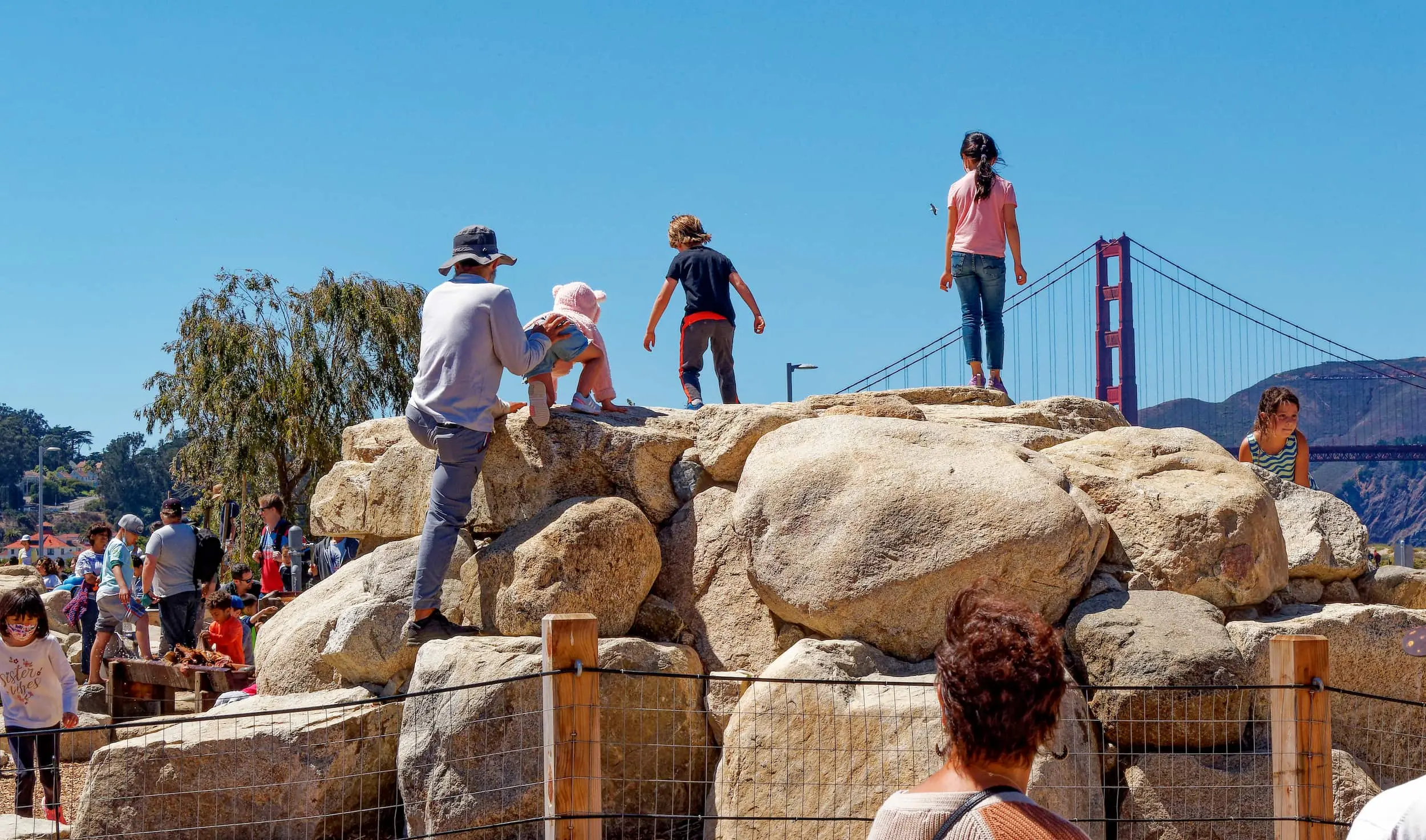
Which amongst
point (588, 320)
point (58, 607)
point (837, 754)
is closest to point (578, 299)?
point (588, 320)

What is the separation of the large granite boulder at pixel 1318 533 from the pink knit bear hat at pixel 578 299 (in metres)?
2.94

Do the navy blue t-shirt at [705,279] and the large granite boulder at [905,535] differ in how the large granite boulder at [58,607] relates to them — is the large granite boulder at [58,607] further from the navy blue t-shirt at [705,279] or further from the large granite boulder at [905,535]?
the large granite boulder at [905,535]

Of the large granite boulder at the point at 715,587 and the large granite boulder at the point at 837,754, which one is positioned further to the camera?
the large granite boulder at the point at 715,587

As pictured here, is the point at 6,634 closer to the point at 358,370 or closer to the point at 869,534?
the point at 869,534

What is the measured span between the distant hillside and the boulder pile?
121ft

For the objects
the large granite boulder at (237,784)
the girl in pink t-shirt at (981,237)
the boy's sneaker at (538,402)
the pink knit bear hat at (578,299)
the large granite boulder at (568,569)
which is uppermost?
the girl in pink t-shirt at (981,237)

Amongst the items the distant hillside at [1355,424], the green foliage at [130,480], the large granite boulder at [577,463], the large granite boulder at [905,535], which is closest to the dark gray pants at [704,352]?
the large granite boulder at [577,463]

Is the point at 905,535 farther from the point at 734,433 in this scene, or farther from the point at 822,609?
the point at 734,433

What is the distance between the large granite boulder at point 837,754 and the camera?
4375 millimetres

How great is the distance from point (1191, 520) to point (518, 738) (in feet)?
8.72

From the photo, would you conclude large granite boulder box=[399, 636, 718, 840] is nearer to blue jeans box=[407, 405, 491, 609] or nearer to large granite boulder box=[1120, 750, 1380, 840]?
blue jeans box=[407, 405, 491, 609]

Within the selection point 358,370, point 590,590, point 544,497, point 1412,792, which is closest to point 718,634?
point 590,590

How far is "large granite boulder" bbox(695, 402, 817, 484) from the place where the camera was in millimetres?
5641

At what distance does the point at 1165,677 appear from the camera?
443cm
